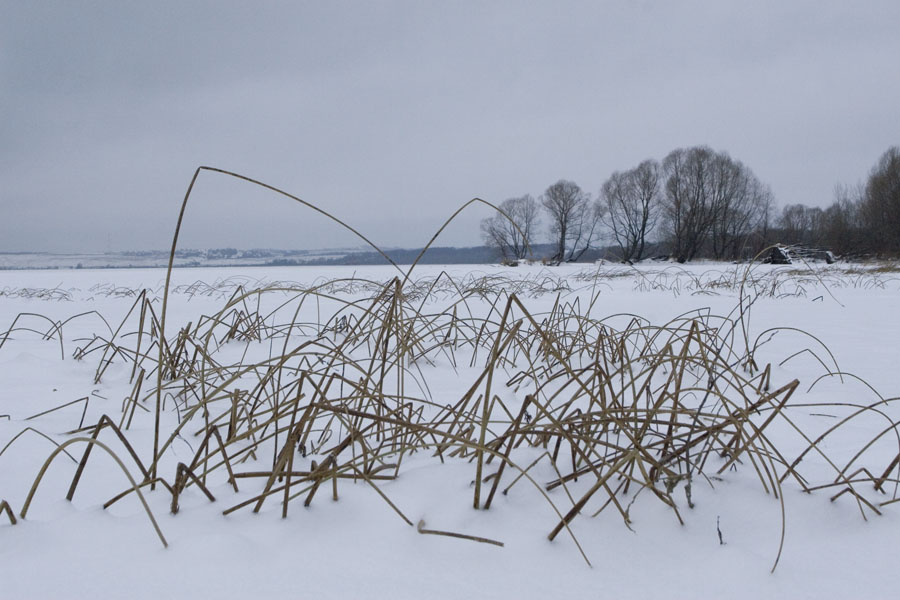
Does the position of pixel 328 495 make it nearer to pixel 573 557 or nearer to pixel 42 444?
pixel 573 557

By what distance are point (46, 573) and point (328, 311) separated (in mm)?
3335

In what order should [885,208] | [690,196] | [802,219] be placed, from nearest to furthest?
[885,208]
[690,196]
[802,219]

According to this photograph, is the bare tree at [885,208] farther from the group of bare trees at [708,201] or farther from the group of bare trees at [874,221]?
the group of bare trees at [708,201]

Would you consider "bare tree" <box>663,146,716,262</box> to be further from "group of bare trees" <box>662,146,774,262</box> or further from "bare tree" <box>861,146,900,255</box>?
"bare tree" <box>861,146,900,255</box>

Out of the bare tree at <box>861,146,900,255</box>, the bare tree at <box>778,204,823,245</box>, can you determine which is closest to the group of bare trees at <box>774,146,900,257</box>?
the bare tree at <box>861,146,900,255</box>

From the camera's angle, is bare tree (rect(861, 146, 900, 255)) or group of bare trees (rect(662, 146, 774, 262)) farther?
group of bare trees (rect(662, 146, 774, 262))

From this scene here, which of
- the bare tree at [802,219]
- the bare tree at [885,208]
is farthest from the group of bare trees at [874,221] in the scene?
the bare tree at [802,219]

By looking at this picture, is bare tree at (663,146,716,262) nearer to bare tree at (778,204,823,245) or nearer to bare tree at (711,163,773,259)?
bare tree at (711,163,773,259)

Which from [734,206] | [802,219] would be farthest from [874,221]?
[802,219]

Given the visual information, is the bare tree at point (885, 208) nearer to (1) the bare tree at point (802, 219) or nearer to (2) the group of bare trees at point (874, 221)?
(2) the group of bare trees at point (874, 221)

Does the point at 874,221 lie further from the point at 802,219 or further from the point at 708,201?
the point at 802,219

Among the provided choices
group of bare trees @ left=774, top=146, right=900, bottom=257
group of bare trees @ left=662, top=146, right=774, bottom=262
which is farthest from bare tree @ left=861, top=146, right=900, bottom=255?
group of bare trees @ left=662, top=146, right=774, bottom=262

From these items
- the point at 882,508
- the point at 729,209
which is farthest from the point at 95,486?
the point at 729,209

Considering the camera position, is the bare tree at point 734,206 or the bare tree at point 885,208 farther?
the bare tree at point 734,206
